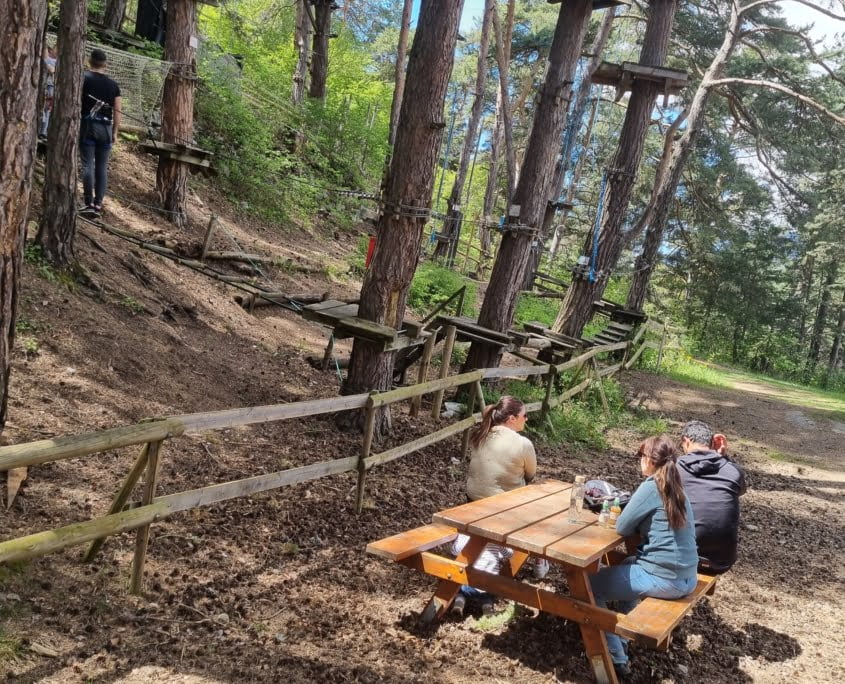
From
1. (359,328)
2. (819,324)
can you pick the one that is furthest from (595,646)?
(819,324)

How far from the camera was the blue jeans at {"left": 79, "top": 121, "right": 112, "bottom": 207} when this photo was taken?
8539mm

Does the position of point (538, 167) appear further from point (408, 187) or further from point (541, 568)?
point (541, 568)

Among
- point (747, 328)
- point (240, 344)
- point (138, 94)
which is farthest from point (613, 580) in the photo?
point (747, 328)

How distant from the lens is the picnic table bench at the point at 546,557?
12.0 ft

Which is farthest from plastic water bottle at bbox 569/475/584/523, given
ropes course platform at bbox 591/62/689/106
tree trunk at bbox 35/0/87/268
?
ropes course platform at bbox 591/62/689/106

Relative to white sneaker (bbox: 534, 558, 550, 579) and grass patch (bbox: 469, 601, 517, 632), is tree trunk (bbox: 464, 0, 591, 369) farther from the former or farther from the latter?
grass patch (bbox: 469, 601, 517, 632)

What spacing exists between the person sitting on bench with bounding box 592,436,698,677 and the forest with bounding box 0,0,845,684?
0.73ft

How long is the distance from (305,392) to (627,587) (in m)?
4.90

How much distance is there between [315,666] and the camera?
3572mm

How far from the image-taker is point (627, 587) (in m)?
4.05

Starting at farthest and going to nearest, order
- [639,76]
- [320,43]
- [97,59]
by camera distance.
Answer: [320,43] < [639,76] < [97,59]

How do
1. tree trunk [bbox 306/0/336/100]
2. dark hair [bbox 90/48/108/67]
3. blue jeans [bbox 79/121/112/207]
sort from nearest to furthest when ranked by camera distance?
blue jeans [bbox 79/121/112/207]
dark hair [bbox 90/48/108/67]
tree trunk [bbox 306/0/336/100]

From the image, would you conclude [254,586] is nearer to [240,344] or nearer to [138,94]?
[240,344]

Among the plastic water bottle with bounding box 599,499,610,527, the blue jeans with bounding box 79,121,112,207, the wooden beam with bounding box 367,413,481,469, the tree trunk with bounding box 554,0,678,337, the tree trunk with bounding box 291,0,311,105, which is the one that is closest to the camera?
the plastic water bottle with bounding box 599,499,610,527
